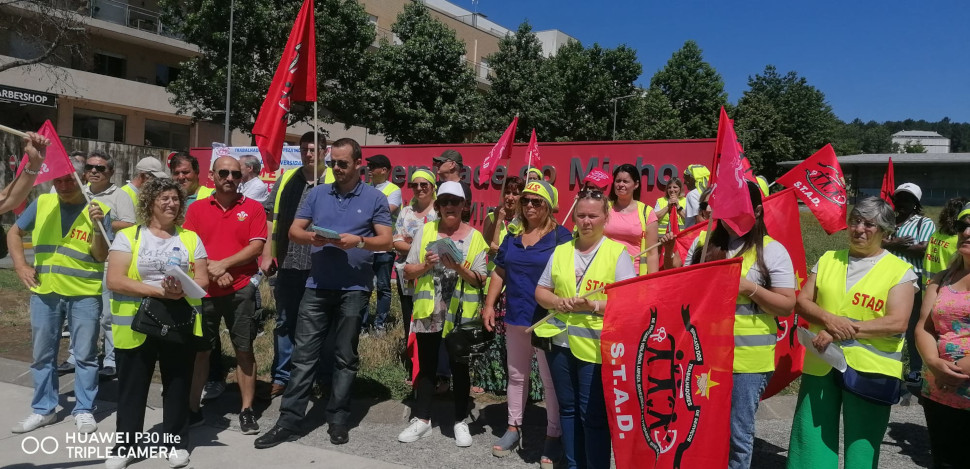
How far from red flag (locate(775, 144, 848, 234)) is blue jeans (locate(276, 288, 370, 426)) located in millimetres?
3295

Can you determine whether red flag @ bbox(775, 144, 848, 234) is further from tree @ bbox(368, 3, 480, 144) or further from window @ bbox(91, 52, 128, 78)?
window @ bbox(91, 52, 128, 78)

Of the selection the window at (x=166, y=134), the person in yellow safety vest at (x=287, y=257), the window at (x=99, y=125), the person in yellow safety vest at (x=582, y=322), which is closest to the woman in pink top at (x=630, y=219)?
the person in yellow safety vest at (x=582, y=322)

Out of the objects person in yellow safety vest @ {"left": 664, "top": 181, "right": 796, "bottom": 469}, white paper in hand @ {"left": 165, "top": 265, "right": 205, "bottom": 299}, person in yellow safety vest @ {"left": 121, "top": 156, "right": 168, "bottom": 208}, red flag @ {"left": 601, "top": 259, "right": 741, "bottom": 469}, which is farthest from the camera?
person in yellow safety vest @ {"left": 121, "top": 156, "right": 168, "bottom": 208}

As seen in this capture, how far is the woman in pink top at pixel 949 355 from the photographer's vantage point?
11.2 feet

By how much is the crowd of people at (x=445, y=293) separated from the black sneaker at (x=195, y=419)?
0.01 meters

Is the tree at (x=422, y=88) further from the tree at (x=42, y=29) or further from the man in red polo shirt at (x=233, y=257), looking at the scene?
the man in red polo shirt at (x=233, y=257)

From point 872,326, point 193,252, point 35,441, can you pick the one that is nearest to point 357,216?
point 193,252

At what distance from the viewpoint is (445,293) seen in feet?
16.6

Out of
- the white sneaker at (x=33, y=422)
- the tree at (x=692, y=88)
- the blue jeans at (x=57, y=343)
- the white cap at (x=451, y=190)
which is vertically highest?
the tree at (x=692, y=88)

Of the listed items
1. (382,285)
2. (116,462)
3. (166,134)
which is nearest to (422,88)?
(166,134)

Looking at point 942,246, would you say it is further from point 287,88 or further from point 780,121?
point 780,121

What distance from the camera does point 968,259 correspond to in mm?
3482

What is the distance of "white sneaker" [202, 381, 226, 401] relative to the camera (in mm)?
5734

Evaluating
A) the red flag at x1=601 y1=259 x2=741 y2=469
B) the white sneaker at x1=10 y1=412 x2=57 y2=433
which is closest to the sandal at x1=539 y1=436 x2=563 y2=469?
the red flag at x1=601 y1=259 x2=741 y2=469
